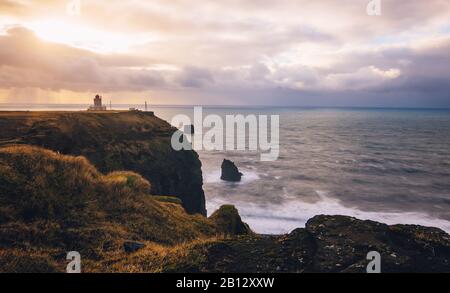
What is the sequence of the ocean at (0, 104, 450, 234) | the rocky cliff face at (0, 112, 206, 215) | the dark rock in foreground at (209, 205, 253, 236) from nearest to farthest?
the dark rock in foreground at (209, 205, 253, 236) → the rocky cliff face at (0, 112, 206, 215) → the ocean at (0, 104, 450, 234)

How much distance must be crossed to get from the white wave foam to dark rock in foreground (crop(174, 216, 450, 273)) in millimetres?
41012

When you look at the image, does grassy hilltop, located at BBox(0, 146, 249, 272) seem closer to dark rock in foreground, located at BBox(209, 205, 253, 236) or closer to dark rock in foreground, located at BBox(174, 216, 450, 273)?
dark rock in foreground, located at BBox(209, 205, 253, 236)

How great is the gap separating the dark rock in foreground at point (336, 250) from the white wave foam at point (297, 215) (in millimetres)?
41012

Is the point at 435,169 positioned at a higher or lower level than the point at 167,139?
lower

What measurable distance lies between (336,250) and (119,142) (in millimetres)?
36657

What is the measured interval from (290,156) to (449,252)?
116826mm

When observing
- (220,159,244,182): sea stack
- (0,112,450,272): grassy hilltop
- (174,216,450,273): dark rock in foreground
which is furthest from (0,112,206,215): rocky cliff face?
(220,159,244,182): sea stack

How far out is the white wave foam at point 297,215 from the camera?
54188mm

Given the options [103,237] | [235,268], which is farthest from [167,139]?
[235,268]

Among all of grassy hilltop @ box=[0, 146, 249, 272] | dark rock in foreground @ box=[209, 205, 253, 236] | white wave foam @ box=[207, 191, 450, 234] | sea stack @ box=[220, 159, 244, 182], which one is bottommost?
white wave foam @ box=[207, 191, 450, 234]

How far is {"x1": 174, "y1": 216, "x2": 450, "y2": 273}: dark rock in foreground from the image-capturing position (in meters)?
9.49

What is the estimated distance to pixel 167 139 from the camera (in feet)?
168

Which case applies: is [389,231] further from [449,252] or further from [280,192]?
[280,192]

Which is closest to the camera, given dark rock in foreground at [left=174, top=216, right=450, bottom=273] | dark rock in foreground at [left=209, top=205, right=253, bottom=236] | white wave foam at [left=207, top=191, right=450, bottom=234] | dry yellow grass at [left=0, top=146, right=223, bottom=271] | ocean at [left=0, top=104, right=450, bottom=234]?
dark rock in foreground at [left=174, top=216, right=450, bottom=273]
